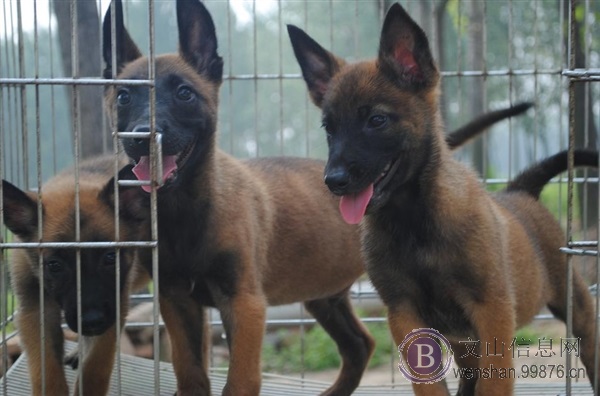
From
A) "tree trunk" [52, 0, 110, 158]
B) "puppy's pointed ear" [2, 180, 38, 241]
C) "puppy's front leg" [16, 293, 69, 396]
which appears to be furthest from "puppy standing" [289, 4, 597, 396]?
"tree trunk" [52, 0, 110, 158]

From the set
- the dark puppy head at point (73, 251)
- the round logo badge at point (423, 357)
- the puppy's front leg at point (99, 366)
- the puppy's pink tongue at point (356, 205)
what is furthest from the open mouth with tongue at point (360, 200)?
the puppy's front leg at point (99, 366)

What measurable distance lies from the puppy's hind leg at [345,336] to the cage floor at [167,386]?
0.16 meters

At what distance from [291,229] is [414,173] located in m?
1.52

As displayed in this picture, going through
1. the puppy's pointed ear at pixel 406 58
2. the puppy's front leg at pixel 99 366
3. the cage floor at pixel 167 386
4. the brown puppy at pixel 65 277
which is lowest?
the cage floor at pixel 167 386

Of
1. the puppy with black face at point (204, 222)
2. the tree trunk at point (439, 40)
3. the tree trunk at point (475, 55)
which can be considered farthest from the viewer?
the tree trunk at point (475, 55)

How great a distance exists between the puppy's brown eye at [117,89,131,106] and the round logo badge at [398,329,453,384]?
74.7 inches

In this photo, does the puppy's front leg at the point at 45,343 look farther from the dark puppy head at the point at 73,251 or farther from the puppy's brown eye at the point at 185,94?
the puppy's brown eye at the point at 185,94

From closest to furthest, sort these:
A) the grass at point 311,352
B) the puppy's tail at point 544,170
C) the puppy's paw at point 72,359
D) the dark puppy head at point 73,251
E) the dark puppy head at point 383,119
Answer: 1. the dark puppy head at point 383,119
2. the dark puppy head at point 73,251
3. the puppy's tail at point 544,170
4. the puppy's paw at point 72,359
5. the grass at point 311,352

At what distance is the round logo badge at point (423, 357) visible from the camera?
436cm

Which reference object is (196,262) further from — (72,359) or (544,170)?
(544,170)

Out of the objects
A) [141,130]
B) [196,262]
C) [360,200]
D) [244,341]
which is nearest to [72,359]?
[196,262]

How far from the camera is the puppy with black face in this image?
15.6 ft

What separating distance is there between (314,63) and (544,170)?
1.62 meters

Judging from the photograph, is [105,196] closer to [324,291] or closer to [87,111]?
[324,291]
